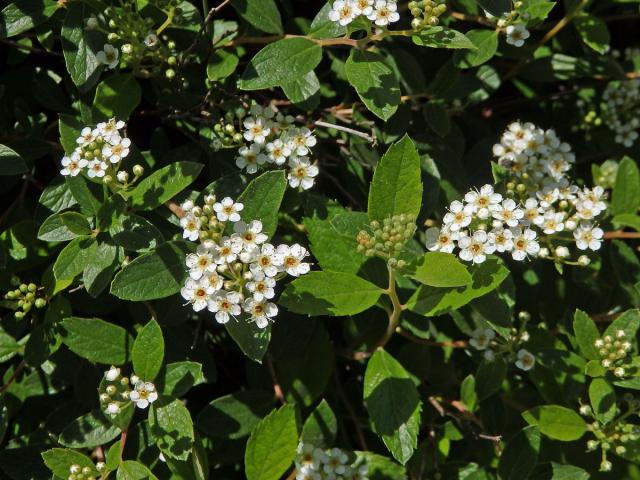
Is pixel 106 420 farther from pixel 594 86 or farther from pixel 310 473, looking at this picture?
pixel 594 86

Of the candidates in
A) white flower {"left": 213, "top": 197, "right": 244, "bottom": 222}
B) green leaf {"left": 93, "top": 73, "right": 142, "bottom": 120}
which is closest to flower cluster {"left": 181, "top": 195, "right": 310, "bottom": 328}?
white flower {"left": 213, "top": 197, "right": 244, "bottom": 222}

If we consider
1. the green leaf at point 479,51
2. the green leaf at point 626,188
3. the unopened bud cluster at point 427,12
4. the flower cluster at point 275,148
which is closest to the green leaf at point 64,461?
the flower cluster at point 275,148

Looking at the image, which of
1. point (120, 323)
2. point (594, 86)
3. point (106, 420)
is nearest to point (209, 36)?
point (120, 323)

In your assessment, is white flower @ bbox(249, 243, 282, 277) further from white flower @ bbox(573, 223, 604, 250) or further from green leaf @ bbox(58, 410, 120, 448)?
white flower @ bbox(573, 223, 604, 250)

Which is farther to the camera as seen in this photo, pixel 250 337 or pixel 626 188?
pixel 626 188

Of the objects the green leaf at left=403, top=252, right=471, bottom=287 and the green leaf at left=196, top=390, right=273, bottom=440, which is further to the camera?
the green leaf at left=196, top=390, right=273, bottom=440

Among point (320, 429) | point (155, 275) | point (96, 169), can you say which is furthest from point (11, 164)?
point (320, 429)

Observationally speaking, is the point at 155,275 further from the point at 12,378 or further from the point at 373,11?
the point at 373,11
